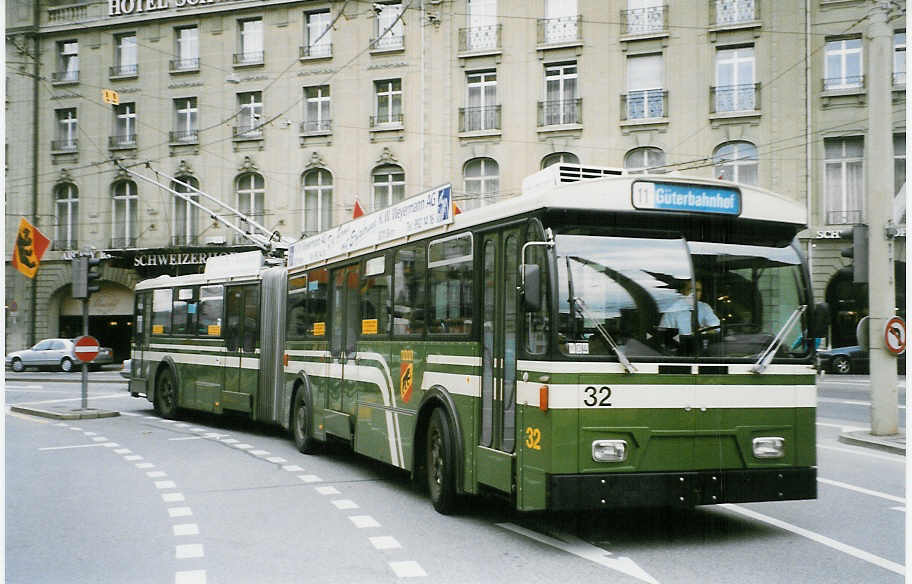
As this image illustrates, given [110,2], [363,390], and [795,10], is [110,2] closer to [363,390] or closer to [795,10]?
[795,10]

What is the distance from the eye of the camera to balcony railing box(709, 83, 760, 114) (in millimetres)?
33281


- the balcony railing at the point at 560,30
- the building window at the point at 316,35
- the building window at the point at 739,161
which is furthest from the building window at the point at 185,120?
the building window at the point at 739,161

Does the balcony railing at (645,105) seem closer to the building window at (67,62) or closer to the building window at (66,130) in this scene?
the building window at (67,62)

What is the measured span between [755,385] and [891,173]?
8.55 meters

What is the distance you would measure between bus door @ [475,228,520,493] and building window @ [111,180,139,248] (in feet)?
115

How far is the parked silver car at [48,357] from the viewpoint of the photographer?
132 ft

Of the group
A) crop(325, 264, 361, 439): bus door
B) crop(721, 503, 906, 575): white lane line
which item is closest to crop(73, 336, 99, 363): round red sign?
crop(325, 264, 361, 439): bus door

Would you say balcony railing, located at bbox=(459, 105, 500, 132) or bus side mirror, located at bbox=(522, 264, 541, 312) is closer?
bus side mirror, located at bbox=(522, 264, 541, 312)

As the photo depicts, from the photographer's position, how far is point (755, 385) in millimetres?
7785

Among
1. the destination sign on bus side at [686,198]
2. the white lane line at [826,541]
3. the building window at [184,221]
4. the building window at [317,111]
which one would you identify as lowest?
the white lane line at [826,541]

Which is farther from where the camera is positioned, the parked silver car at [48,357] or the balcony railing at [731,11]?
the parked silver car at [48,357]

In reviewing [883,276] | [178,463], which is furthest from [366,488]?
[883,276]

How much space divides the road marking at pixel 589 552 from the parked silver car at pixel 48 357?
34995 millimetres

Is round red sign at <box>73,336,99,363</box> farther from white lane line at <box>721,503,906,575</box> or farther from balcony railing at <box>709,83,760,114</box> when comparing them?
balcony railing at <box>709,83,760,114</box>
